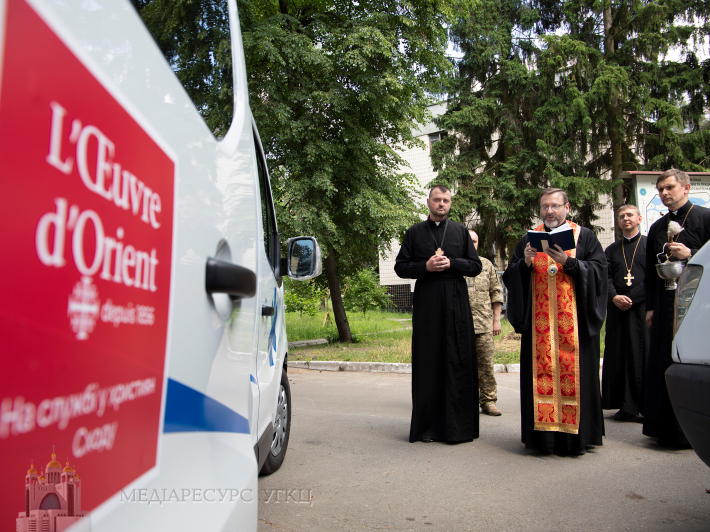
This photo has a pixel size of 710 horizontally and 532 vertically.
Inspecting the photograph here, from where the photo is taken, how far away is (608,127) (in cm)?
1759

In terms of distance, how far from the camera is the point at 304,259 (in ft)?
12.1

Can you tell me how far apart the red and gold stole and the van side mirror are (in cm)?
200

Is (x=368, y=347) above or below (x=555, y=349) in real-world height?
below

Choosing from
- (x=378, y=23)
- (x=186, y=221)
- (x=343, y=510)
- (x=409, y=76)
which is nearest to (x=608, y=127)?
(x=409, y=76)

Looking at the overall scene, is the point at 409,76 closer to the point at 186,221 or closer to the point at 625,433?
the point at 625,433

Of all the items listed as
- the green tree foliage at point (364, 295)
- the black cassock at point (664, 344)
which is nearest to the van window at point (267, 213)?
the black cassock at point (664, 344)

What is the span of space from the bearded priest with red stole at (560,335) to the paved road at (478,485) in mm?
252

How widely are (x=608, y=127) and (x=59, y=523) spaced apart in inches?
766

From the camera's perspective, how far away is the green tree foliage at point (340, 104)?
11.7 meters

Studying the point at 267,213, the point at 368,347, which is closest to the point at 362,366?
the point at 368,347

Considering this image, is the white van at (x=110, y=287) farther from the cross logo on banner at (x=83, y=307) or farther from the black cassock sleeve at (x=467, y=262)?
the black cassock sleeve at (x=467, y=262)

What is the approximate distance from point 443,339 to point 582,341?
114 cm

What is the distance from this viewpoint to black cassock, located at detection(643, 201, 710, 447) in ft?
14.5

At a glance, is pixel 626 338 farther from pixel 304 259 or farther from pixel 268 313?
pixel 268 313
